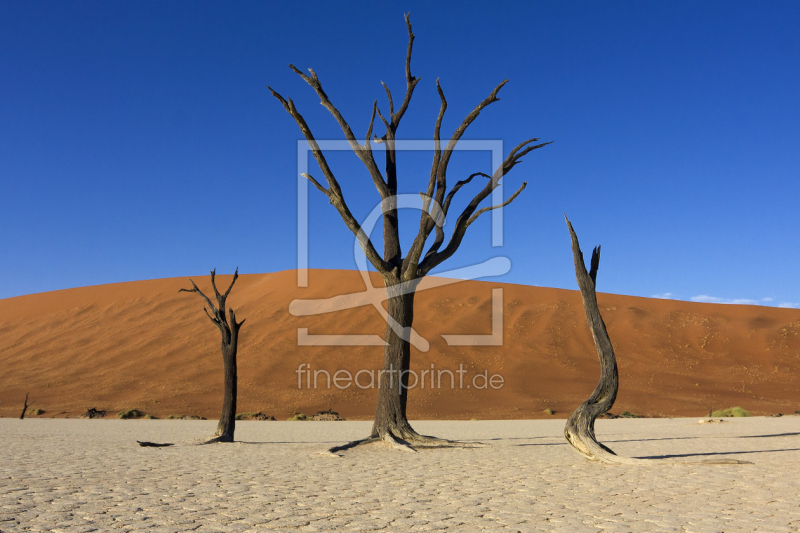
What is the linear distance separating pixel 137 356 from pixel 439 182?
30.0 m

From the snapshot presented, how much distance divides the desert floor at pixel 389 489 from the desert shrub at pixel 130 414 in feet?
37.0

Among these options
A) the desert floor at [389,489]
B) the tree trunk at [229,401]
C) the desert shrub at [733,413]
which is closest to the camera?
the desert floor at [389,489]

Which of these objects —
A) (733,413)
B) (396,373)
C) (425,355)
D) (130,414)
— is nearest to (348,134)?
(396,373)

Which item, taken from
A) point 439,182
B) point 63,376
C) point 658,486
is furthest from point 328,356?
point 658,486

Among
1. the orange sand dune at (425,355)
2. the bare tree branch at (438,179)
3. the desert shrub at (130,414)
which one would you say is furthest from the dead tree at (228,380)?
the desert shrub at (130,414)

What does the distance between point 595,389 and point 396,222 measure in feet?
17.8

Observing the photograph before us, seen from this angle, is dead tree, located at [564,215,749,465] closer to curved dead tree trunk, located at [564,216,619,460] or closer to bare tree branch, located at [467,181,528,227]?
curved dead tree trunk, located at [564,216,619,460]

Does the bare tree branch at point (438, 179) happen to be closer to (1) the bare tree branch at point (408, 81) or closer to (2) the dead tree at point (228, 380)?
(1) the bare tree branch at point (408, 81)

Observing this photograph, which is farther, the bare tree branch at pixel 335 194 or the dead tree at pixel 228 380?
the dead tree at pixel 228 380

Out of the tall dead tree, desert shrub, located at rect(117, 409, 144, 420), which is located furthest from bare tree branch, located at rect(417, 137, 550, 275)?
desert shrub, located at rect(117, 409, 144, 420)

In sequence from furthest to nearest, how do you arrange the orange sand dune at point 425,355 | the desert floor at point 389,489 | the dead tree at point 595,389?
1. the orange sand dune at point 425,355
2. the dead tree at point 595,389
3. the desert floor at point 389,489

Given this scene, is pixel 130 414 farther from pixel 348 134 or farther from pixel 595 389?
pixel 595 389

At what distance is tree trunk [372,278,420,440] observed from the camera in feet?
38.2

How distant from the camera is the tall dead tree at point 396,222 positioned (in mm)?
11719
